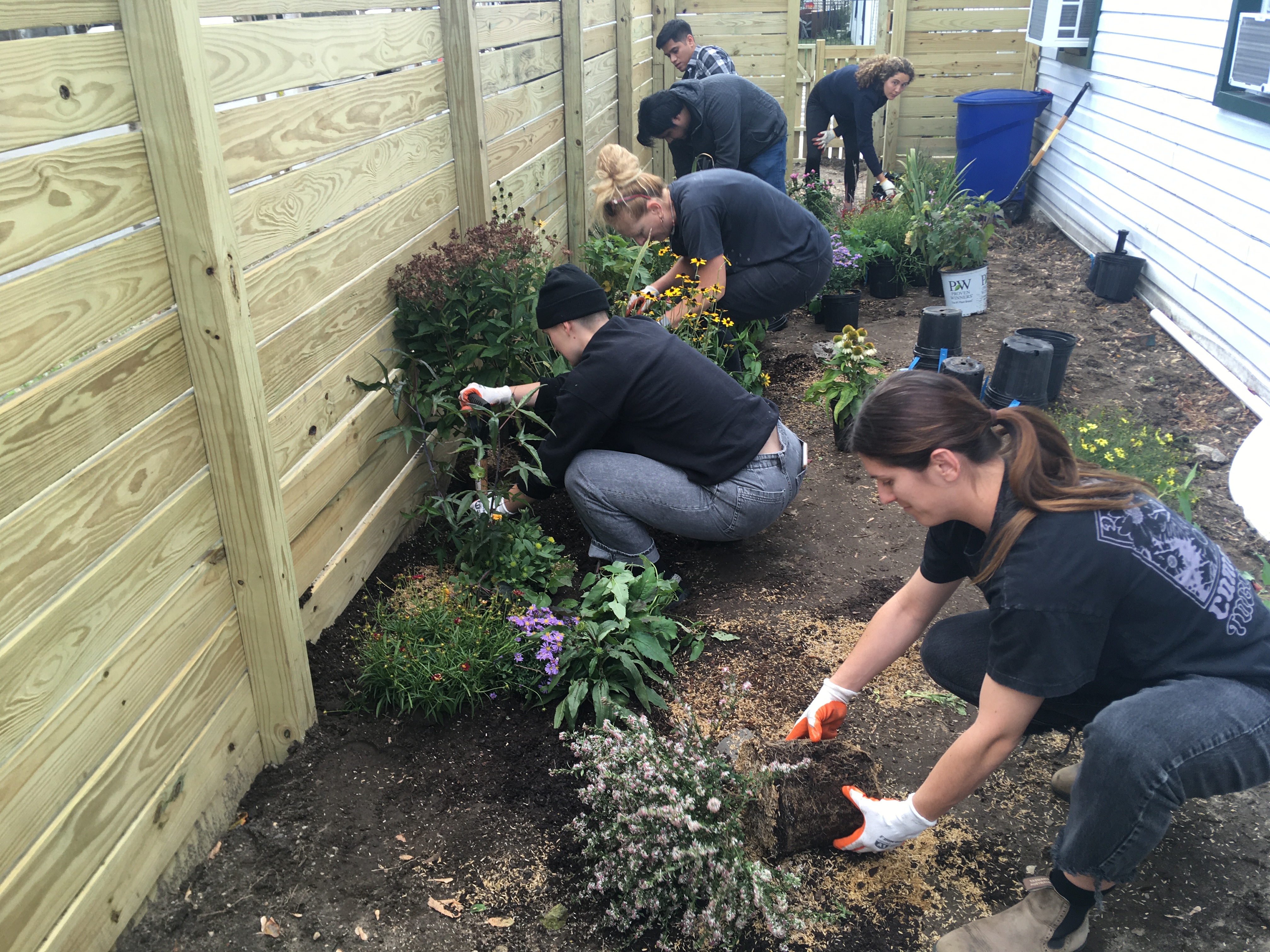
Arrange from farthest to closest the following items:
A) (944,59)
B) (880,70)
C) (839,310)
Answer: (944,59) < (880,70) < (839,310)

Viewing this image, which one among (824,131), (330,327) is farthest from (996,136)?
(330,327)

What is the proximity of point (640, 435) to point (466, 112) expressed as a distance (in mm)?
1635

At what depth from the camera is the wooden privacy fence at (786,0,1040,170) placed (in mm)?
9305

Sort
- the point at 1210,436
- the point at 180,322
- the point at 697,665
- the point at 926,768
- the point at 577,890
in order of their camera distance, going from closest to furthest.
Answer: the point at 180,322 < the point at 577,890 < the point at 926,768 < the point at 697,665 < the point at 1210,436

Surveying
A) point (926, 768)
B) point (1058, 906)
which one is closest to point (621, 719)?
point (926, 768)

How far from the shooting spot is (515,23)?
468 cm

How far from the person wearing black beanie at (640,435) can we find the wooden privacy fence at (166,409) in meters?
0.69

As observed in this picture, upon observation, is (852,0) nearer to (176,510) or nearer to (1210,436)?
(1210,436)

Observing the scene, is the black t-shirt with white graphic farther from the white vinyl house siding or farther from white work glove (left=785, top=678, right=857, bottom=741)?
the white vinyl house siding

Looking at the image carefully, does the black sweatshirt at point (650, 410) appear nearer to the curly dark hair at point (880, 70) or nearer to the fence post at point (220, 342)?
the fence post at point (220, 342)

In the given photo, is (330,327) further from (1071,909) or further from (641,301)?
(1071,909)

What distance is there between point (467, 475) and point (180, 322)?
1845 millimetres

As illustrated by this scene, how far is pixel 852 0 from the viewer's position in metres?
24.2

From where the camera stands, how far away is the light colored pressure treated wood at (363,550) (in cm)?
295
